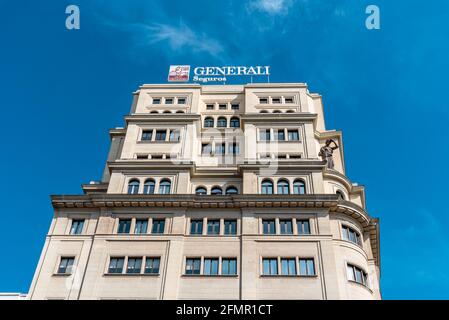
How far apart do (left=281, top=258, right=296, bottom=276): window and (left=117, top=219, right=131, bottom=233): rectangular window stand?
14.7 metres

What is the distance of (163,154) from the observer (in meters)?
47.4

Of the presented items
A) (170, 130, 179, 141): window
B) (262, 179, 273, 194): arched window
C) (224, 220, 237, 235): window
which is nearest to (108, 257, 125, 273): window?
(224, 220, 237, 235): window

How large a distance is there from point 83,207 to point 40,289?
8.57m

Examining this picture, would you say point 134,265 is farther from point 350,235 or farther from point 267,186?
point 350,235

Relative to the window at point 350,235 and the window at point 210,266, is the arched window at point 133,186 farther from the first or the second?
the window at point 350,235

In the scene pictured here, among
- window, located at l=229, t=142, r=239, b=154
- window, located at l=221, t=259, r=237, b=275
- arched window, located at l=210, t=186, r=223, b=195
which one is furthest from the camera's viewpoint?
A: window, located at l=229, t=142, r=239, b=154

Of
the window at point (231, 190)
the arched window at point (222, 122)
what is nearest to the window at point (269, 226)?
the window at point (231, 190)

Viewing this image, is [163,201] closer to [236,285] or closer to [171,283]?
[171,283]

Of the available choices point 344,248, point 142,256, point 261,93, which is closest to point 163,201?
point 142,256

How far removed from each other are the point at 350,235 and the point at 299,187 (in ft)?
21.9

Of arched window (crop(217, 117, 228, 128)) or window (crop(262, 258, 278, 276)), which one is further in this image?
arched window (crop(217, 117, 228, 128))

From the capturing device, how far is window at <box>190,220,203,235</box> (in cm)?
4066

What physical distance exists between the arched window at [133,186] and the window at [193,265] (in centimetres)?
980

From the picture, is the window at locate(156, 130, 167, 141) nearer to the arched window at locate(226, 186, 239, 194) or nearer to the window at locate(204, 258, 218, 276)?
the arched window at locate(226, 186, 239, 194)
